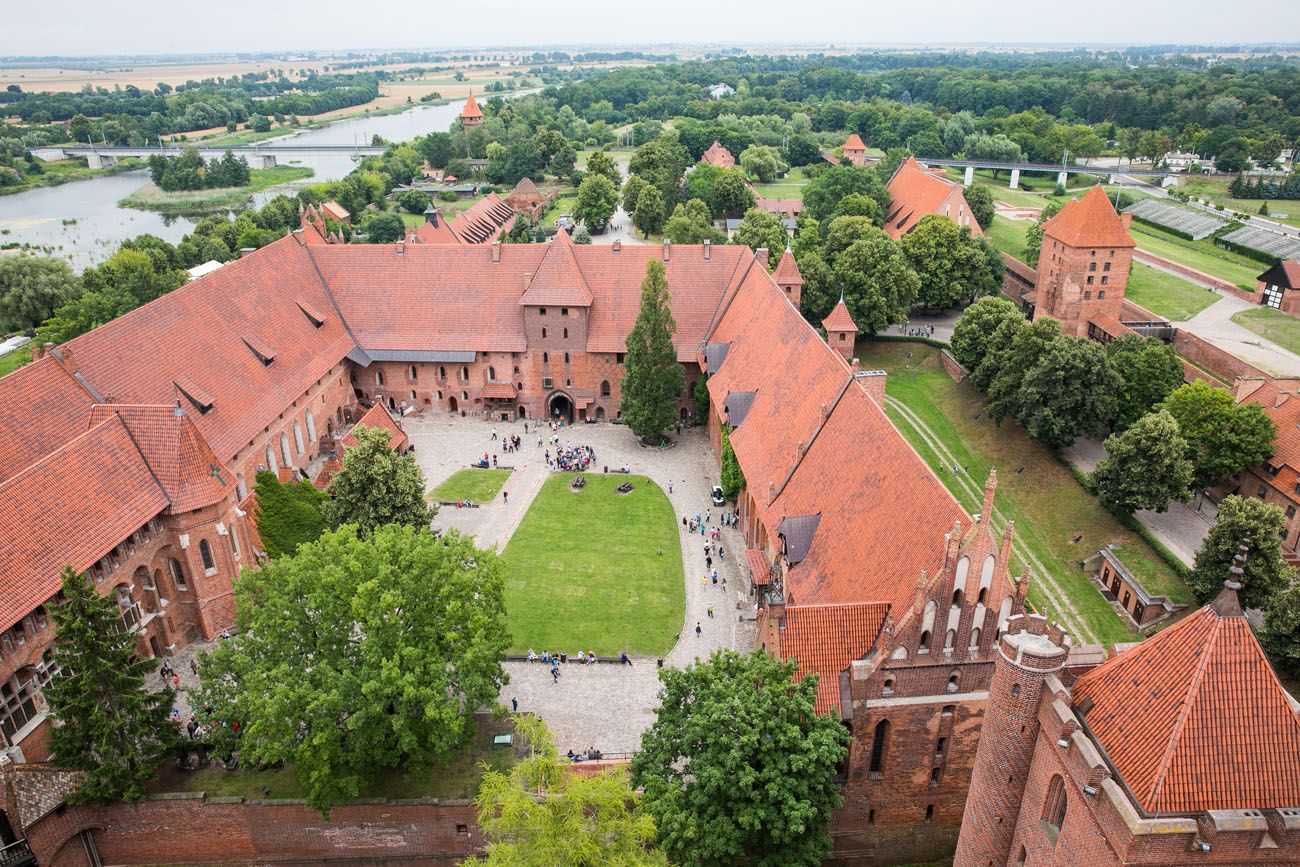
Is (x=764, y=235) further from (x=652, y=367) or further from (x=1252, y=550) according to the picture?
(x=1252, y=550)

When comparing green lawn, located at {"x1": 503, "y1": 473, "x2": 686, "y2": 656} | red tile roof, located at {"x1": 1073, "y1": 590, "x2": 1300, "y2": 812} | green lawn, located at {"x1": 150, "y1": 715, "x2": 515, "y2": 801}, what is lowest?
green lawn, located at {"x1": 503, "y1": 473, "x2": 686, "y2": 656}

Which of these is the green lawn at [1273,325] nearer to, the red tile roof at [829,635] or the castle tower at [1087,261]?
the castle tower at [1087,261]

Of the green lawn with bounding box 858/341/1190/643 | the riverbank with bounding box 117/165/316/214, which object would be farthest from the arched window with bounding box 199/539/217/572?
the riverbank with bounding box 117/165/316/214

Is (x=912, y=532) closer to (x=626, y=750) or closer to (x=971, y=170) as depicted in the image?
(x=626, y=750)

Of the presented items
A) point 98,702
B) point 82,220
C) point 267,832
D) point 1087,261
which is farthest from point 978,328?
point 82,220

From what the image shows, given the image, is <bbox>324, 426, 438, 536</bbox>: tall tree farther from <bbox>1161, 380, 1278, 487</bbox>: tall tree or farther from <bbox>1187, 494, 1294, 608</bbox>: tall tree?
<bbox>1161, 380, 1278, 487</bbox>: tall tree
